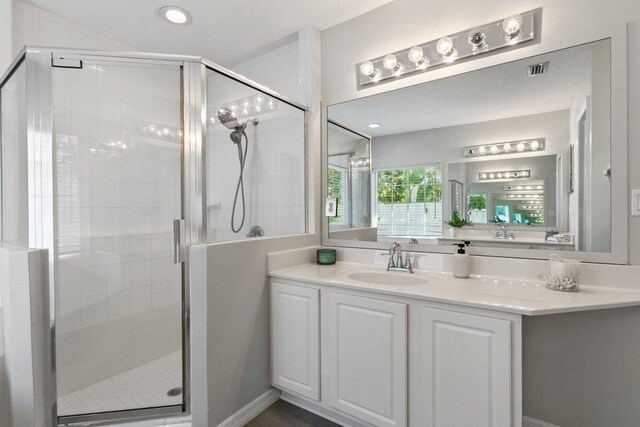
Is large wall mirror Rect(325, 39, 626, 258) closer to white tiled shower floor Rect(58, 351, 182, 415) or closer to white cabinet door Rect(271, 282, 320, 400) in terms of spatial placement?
white cabinet door Rect(271, 282, 320, 400)

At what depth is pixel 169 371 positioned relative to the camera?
1849 millimetres

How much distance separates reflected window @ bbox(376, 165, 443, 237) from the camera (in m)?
1.88

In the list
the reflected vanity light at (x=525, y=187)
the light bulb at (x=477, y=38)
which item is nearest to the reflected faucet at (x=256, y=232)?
the reflected vanity light at (x=525, y=187)

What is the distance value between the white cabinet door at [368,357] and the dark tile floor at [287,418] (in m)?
0.20

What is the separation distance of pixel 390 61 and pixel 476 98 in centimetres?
59

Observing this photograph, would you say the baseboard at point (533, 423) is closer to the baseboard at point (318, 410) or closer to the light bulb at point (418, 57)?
the baseboard at point (318, 410)

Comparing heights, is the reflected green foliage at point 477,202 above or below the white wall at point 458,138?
below

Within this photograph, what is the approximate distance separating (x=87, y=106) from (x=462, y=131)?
235 cm

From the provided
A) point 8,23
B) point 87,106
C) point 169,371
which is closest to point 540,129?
point 169,371

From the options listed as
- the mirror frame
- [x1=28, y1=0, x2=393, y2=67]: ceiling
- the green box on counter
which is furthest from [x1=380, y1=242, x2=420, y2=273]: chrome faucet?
[x1=28, y1=0, x2=393, y2=67]: ceiling

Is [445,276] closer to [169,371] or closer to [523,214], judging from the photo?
[523,214]

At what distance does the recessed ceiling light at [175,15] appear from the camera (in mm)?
2055

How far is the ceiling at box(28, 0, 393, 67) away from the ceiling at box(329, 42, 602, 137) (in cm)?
65

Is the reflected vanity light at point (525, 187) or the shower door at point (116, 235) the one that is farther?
the shower door at point (116, 235)
